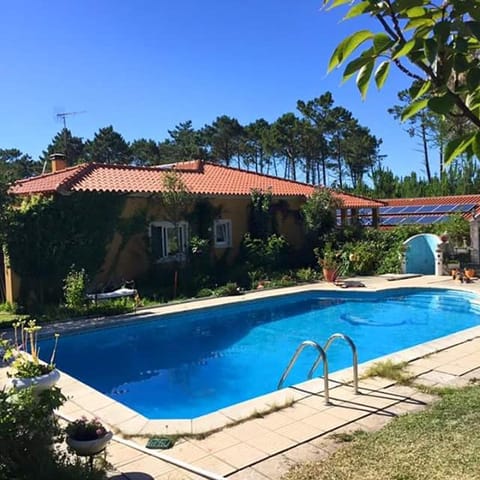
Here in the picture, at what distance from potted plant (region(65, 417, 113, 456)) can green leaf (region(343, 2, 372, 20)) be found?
14.9ft

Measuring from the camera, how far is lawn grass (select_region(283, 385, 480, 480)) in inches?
185

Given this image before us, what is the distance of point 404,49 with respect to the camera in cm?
139

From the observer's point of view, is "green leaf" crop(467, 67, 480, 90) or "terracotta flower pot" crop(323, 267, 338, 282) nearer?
"green leaf" crop(467, 67, 480, 90)

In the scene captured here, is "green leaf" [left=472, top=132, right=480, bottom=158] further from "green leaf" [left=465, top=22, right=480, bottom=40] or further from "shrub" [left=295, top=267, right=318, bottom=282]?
"shrub" [left=295, top=267, right=318, bottom=282]

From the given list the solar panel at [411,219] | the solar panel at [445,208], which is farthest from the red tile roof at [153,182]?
the solar panel at [445,208]

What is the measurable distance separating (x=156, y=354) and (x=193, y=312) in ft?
9.75

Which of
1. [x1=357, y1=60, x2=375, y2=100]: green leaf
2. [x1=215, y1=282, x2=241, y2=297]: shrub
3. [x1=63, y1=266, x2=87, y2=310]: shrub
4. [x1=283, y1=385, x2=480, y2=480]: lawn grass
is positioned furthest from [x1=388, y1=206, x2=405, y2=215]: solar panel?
[x1=357, y1=60, x2=375, y2=100]: green leaf

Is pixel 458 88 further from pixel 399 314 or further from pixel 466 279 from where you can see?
pixel 466 279

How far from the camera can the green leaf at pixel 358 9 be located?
1453 millimetres

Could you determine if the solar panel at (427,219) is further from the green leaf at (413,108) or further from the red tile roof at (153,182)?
the green leaf at (413,108)

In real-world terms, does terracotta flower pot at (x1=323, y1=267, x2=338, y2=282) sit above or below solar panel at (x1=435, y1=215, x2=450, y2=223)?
below

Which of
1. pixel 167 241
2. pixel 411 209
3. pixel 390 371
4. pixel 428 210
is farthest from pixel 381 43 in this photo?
pixel 411 209

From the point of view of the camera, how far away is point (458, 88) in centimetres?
150

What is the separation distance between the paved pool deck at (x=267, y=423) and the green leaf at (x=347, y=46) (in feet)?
14.9
